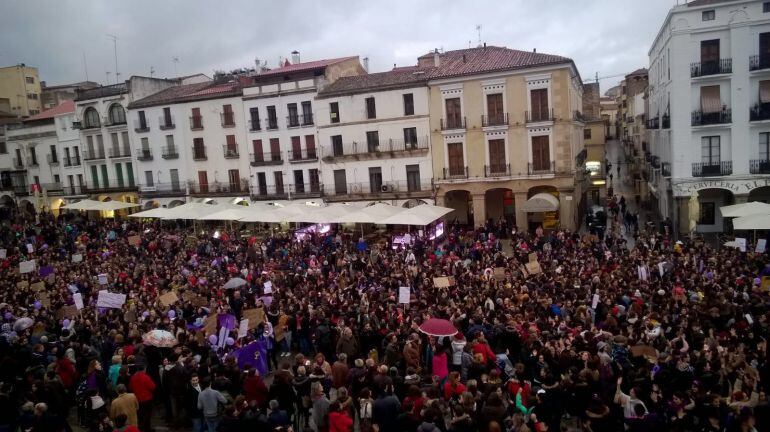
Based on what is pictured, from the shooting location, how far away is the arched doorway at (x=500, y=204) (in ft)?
109

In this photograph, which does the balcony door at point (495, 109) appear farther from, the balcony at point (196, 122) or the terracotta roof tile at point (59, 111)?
the terracotta roof tile at point (59, 111)

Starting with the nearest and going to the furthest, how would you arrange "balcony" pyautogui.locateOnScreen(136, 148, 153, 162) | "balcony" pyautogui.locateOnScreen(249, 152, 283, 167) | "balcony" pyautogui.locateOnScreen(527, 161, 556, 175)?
"balcony" pyautogui.locateOnScreen(527, 161, 556, 175), "balcony" pyautogui.locateOnScreen(249, 152, 283, 167), "balcony" pyautogui.locateOnScreen(136, 148, 153, 162)

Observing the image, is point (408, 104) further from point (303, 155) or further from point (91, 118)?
point (91, 118)

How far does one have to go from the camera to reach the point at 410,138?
32.1m

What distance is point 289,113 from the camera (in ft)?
117

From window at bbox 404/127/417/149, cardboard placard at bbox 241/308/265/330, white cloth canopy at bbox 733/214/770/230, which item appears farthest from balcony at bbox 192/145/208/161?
white cloth canopy at bbox 733/214/770/230

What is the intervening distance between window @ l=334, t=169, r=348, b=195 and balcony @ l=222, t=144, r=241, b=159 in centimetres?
804

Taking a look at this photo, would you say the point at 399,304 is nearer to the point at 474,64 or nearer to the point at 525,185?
the point at 525,185

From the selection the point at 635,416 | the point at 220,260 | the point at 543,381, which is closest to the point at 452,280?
the point at 543,381

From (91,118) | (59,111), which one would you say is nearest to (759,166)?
(91,118)

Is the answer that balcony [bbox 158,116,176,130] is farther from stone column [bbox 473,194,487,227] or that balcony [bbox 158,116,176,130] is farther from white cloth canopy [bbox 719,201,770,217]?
white cloth canopy [bbox 719,201,770,217]

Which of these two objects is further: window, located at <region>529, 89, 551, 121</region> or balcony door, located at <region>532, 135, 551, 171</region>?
balcony door, located at <region>532, 135, 551, 171</region>

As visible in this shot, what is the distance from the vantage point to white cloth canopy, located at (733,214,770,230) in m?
17.7

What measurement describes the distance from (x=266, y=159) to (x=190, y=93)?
888 cm
